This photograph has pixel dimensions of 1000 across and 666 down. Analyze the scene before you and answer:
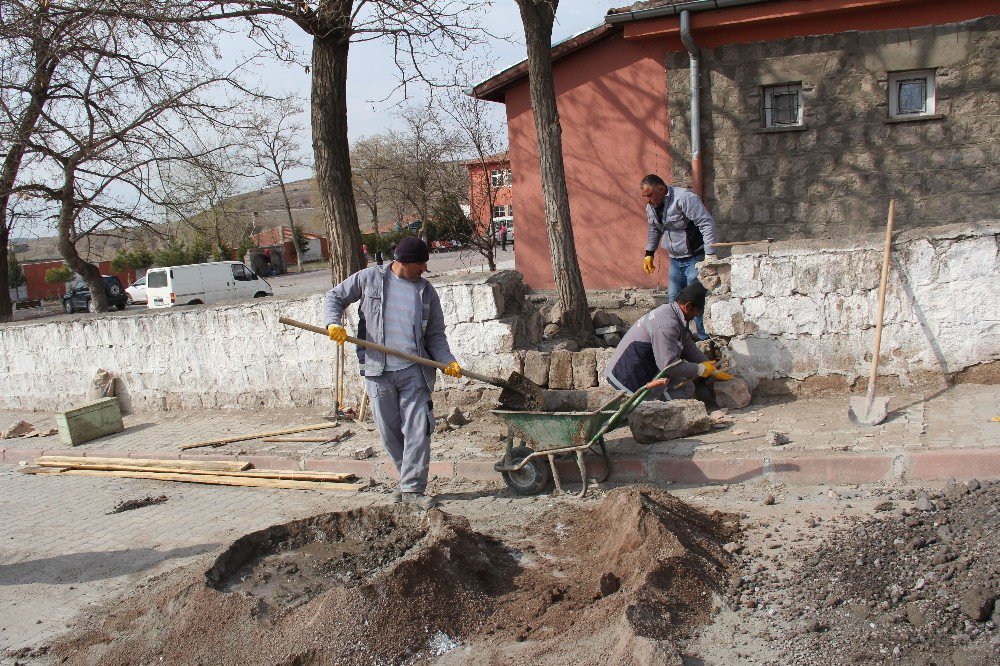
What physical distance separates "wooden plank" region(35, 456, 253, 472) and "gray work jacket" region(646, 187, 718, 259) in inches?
180

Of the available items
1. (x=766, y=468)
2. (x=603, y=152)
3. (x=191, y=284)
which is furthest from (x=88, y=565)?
(x=191, y=284)

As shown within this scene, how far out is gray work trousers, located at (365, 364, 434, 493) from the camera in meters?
5.84

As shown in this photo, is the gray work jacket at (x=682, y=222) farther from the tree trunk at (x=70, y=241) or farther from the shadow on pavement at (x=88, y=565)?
the tree trunk at (x=70, y=241)

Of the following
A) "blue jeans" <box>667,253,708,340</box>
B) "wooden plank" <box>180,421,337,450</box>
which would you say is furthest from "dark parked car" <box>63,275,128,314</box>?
"blue jeans" <box>667,253,708,340</box>

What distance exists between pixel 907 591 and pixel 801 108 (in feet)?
28.4

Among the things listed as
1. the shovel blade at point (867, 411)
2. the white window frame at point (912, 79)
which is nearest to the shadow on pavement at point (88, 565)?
the shovel blade at point (867, 411)

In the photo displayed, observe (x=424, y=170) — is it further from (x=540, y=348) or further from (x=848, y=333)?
(x=848, y=333)

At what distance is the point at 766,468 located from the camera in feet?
18.6

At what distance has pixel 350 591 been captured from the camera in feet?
12.6

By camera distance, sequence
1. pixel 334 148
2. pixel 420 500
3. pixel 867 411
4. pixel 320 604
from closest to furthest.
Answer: pixel 320 604 → pixel 420 500 → pixel 867 411 → pixel 334 148

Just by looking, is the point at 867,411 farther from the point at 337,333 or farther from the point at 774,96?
the point at 774,96

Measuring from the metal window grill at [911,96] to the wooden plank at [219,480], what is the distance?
8633mm

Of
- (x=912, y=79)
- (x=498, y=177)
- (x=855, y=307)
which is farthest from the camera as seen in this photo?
(x=498, y=177)

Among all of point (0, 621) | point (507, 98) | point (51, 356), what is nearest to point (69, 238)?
point (51, 356)
